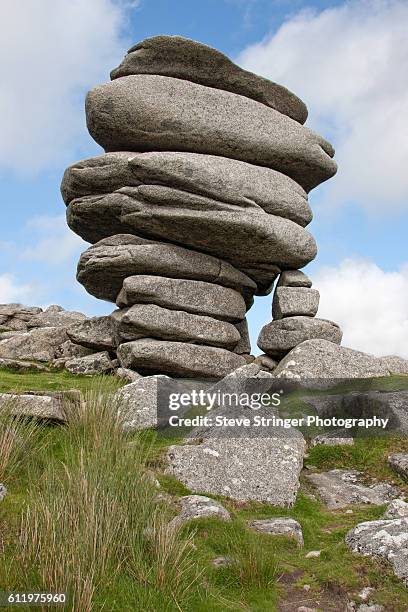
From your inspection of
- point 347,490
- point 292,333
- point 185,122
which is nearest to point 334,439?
point 347,490

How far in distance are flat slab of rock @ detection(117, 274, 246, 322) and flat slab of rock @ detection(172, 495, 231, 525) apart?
12552 millimetres

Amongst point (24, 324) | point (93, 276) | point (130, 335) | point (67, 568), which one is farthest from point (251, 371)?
point (24, 324)

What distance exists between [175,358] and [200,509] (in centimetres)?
1171

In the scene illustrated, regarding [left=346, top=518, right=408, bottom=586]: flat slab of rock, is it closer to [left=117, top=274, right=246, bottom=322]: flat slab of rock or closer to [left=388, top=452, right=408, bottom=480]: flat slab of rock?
[left=388, top=452, right=408, bottom=480]: flat slab of rock

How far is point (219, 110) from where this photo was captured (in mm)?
22219

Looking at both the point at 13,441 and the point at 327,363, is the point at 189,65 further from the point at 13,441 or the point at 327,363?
the point at 13,441

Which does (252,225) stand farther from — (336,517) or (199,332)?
(336,517)

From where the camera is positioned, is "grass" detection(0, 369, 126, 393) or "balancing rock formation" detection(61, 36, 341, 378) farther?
"balancing rock formation" detection(61, 36, 341, 378)

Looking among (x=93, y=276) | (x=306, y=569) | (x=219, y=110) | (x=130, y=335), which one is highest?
(x=219, y=110)

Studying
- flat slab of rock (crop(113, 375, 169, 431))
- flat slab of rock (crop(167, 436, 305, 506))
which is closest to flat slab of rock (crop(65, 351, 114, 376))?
flat slab of rock (crop(113, 375, 169, 431))

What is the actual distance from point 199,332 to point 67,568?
15681mm

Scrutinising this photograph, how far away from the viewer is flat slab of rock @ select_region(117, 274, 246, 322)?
68.4 ft

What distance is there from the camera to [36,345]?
75.5 feet

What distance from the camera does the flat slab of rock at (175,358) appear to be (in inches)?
779
